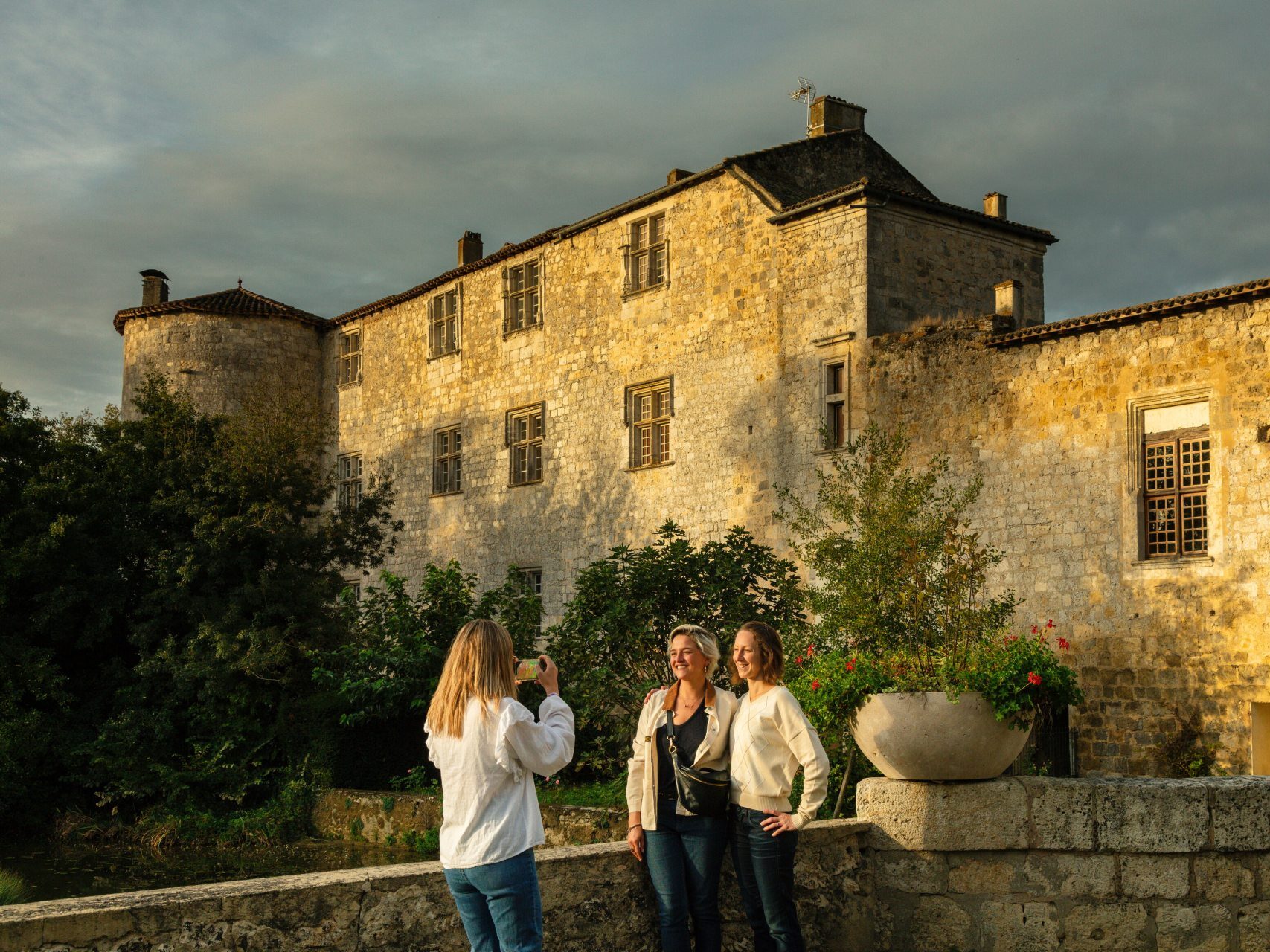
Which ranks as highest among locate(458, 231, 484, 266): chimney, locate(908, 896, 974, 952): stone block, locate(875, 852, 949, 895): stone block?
locate(458, 231, 484, 266): chimney

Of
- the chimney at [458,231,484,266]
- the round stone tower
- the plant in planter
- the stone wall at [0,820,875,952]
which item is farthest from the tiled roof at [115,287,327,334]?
the stone wall at [0,820,875,952]

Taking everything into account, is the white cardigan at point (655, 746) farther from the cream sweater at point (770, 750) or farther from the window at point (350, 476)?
the window at point (350, 476)

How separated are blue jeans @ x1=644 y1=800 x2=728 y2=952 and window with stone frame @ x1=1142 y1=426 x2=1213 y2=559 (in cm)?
1084

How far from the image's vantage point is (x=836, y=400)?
18.2m

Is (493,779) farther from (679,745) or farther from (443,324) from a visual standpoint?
(443,324)

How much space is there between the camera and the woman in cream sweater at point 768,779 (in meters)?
5.05

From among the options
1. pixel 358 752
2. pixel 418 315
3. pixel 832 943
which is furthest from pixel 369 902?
pixel 418 315

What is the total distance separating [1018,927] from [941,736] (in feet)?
3.21

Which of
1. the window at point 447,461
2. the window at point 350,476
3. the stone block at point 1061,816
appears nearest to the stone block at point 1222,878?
the stone block at point 1061,816

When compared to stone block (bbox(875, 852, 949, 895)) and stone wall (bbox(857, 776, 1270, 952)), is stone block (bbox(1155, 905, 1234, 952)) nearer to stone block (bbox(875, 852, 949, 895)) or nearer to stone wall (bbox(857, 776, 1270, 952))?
stone wall (bbox(857, 776, 1270, 952))

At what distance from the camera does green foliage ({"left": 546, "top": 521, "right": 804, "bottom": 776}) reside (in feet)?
45.6

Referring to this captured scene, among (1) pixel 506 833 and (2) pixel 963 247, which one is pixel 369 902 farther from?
(2) pixel 963 247

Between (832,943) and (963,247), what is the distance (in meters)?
15.3

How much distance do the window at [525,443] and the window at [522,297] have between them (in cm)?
170
